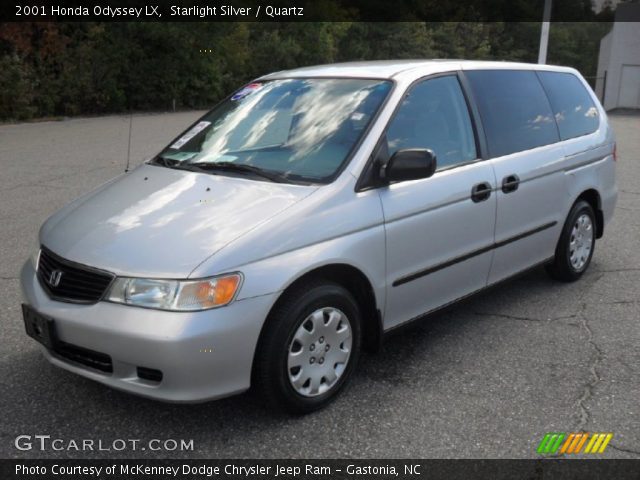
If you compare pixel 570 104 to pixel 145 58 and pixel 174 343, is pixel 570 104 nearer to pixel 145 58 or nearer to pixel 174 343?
pixel 174 343

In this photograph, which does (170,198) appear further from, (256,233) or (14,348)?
(14,348)

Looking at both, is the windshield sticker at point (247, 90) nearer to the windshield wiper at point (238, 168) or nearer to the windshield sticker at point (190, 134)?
the windshield sticker at point (190, 134)

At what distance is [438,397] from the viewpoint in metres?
3.56

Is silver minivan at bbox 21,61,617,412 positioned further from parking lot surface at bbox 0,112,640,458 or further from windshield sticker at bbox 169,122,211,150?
parking lot surface at bbox 0,112,640,458

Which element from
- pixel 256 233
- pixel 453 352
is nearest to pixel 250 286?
pixel 256 233

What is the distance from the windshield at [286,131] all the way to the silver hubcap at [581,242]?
2292 mm

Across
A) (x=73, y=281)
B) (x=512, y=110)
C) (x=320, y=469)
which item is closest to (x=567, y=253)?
(x=512, y=110)

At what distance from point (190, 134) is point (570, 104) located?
299 cm

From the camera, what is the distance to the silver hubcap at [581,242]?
5.31 m

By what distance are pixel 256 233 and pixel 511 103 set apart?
95.1 inches

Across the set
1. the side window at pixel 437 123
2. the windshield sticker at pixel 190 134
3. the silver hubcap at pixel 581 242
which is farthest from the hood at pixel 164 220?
the silver hubcap at pixel 581 242

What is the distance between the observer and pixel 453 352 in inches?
163

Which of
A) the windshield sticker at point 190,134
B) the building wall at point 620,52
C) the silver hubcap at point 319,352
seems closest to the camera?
the silver hubcap at point 319,352

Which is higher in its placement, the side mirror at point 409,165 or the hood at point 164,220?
the side mirror at point 409,165
